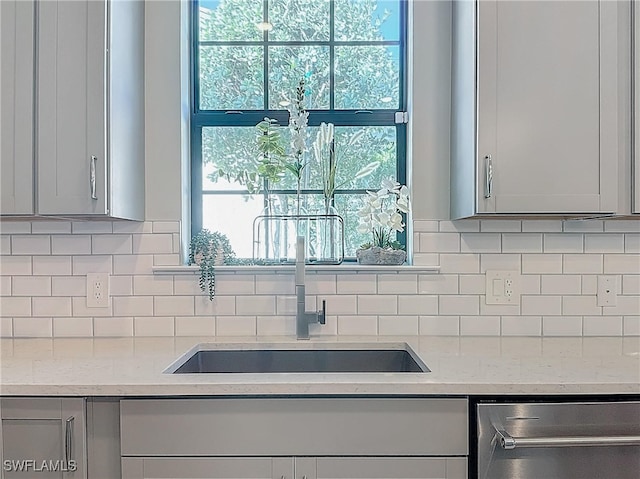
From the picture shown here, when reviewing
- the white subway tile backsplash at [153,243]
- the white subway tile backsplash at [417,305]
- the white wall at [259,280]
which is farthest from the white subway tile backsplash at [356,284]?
the white subway tile backsplash at [153,243]

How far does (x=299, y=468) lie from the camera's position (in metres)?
1.29

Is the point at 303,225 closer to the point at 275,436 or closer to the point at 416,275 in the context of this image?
the point at 416,275

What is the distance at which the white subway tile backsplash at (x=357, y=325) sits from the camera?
1931 mm

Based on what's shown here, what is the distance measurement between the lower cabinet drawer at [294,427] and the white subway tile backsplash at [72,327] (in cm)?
74

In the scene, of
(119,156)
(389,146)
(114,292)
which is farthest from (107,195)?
(389,146)

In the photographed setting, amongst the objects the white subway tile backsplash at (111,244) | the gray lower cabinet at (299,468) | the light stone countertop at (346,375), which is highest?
the white subway tile backsplash at (111,244)

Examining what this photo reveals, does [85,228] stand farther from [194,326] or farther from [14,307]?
[194,326]

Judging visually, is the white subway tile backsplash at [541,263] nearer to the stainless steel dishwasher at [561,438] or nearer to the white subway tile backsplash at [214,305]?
the stainless steel dishwasher at [561,438]

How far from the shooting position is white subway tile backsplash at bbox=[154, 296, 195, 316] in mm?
1927

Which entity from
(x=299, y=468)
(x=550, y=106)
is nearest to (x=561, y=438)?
(x=299, y=468)

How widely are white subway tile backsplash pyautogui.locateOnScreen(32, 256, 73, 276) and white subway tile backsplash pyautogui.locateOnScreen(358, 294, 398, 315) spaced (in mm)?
1068

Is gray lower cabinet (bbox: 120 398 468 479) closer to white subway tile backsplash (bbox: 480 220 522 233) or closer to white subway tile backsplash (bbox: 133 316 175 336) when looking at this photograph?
white subway tile backsplash (bbox: 133 316 175 336)

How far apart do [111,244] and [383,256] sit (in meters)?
0.99

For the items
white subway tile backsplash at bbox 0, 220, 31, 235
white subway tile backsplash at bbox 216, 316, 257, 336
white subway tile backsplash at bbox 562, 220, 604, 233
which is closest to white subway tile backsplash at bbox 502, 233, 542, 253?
white subway tile backsplash at bbox 562, 220, 604, 233
